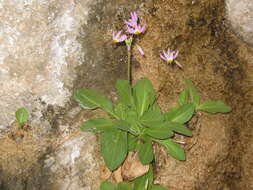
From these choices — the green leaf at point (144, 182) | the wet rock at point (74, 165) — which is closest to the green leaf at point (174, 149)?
the green leaf at point (144, 182)

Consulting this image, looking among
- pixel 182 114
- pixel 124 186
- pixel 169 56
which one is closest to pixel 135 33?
pixel 169 56

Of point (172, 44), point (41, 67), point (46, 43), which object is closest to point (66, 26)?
point (46, 43)

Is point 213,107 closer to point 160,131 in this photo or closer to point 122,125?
point 160,131

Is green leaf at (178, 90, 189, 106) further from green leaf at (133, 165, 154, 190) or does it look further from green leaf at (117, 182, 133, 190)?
green leaf at (117, 182, 133, 190)

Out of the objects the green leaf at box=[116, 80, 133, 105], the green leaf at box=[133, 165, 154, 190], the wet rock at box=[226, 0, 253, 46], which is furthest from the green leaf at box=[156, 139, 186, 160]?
the wet rock at box=[226, 0, 253, 46]

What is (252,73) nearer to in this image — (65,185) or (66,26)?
(66,26)

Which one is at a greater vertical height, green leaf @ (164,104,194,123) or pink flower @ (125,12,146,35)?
pink flower @ (125,12,146,35)
